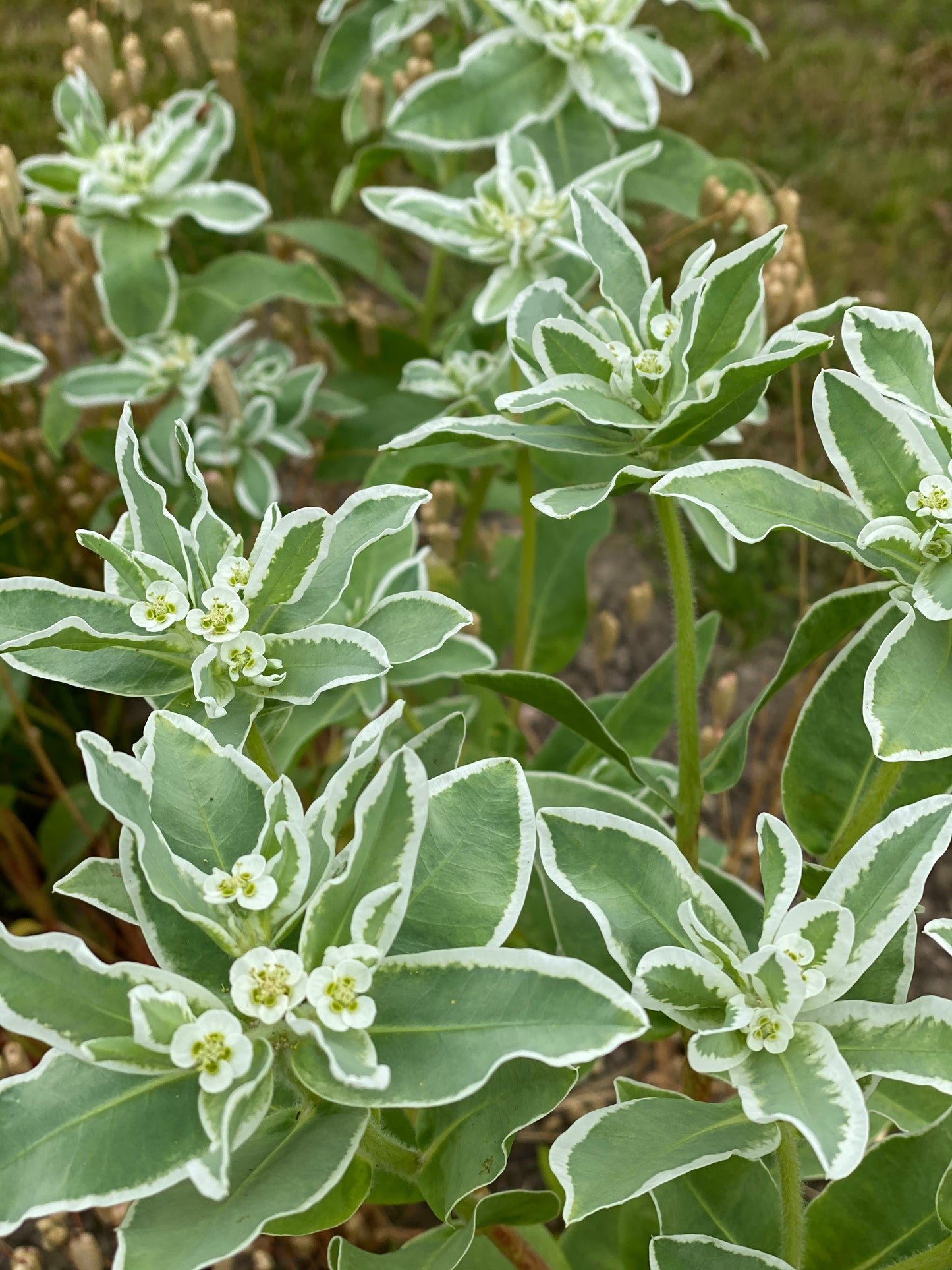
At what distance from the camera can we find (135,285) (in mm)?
1611

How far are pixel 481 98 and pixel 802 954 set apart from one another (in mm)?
1184

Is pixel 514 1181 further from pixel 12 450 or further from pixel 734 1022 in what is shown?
pixel 12 450

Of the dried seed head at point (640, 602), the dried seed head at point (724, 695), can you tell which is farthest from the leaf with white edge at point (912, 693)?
the dried seed head at point (640, 602)

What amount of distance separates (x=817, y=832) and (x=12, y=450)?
1428 millimetres

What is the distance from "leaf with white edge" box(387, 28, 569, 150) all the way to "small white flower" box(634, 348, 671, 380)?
0.75 metres

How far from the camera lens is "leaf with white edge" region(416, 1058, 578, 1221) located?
72 cm

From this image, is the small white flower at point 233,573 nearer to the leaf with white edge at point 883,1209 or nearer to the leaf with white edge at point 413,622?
the leaf with white edge at point 413,622

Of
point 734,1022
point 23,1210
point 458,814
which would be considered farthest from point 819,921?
point 23,1210

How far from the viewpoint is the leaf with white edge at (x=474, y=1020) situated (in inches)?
24.1

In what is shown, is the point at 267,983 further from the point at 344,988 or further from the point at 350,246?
the point at 350,246

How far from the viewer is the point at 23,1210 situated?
604 mm

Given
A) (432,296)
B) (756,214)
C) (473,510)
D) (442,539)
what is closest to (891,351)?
(756,214)

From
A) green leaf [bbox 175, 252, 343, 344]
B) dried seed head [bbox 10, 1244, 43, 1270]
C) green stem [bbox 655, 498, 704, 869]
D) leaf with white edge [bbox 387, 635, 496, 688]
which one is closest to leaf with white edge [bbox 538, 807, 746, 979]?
green stem [bbox 655, 498, 704, 869]

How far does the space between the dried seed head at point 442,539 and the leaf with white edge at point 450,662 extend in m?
0.13
